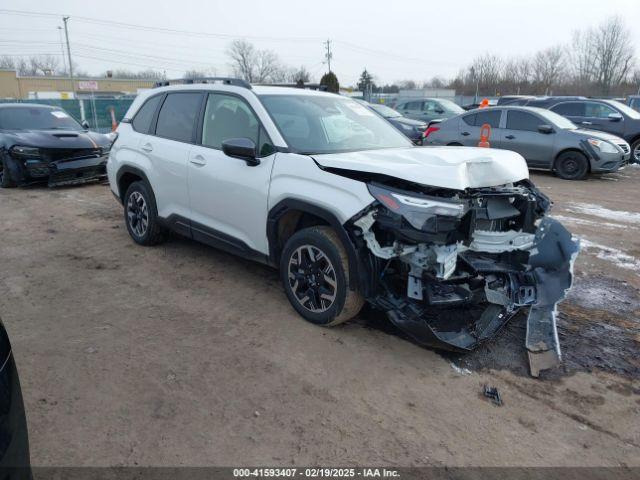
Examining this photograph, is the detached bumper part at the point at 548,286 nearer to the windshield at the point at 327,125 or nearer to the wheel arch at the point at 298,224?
the wheel arch at the point at 298,224

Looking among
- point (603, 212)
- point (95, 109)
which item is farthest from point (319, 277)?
point (95, 109)

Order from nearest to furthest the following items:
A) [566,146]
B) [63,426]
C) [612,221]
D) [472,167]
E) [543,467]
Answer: [543,467] < [63,426] < [472,167] < [612,221] < [566,146]

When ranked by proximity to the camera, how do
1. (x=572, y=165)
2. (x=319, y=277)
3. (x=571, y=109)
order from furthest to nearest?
(x=571, y=109) → (x=572, y=165) → (x=319, y=277)

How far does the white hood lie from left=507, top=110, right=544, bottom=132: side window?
8110mm

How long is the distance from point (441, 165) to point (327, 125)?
142 centimetres

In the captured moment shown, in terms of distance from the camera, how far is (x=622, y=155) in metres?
10.7

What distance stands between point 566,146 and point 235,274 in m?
8.92

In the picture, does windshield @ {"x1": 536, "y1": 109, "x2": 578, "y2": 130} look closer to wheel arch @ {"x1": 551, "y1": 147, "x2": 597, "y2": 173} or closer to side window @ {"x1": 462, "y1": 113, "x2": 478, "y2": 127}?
wheel arch @ {"x1": 551, "y1": 147, "x2": 597, "y2": 173}

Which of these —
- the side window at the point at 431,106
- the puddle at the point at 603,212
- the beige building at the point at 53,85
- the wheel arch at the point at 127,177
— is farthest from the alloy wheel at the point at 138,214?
the beige building at the point at 53,85

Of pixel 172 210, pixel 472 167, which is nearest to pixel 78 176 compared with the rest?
pixel 172 210

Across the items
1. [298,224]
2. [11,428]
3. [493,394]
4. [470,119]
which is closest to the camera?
[11,428]

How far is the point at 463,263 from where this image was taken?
11.5 ft

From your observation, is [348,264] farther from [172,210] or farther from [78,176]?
[78,176]

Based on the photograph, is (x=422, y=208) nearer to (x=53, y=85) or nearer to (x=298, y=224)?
(x=298, y=224)
